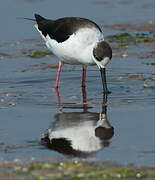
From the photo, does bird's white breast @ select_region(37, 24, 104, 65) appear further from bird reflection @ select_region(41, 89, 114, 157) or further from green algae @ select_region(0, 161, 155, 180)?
green algae @ select_region(0, 161, 155, 180)

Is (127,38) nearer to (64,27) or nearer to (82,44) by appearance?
(64,27)

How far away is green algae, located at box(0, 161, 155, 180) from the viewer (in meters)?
8.05

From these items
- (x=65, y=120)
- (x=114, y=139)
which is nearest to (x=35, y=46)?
(x=65, y=120)

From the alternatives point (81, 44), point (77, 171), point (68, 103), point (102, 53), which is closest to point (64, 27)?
point (81, 44)

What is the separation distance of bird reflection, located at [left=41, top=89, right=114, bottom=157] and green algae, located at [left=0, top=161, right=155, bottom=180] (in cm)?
61

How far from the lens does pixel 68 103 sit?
11.7m

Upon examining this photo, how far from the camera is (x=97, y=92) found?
12.6 m

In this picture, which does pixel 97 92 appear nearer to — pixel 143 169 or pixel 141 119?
pixel 141 119

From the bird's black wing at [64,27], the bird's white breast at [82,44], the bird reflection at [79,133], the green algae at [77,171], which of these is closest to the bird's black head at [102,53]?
the bird's white breast at [82,44]

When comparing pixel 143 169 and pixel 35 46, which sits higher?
Result: pixel 143 169

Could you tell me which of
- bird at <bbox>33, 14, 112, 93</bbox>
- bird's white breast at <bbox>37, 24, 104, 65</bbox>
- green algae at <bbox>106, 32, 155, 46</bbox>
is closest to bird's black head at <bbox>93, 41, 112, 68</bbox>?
bird at <bbox>33, 14, 112, 93</bbox>

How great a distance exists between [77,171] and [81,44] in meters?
4.50

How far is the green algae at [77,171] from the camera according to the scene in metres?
8.05

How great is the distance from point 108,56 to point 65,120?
5.70 ft
